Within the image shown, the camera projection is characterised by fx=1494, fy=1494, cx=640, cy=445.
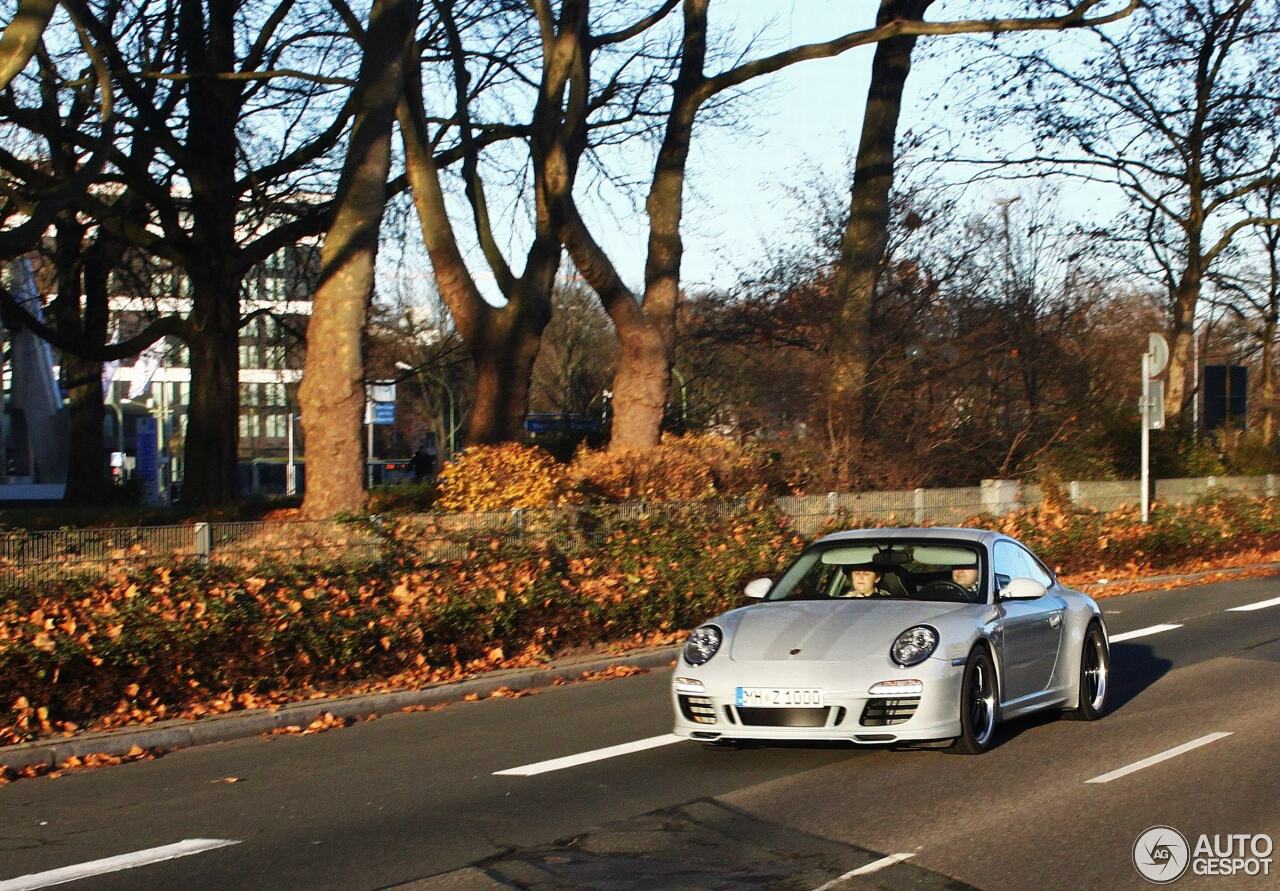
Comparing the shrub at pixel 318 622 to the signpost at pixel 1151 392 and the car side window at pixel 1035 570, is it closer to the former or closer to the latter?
the car side window at pixel 1035 570

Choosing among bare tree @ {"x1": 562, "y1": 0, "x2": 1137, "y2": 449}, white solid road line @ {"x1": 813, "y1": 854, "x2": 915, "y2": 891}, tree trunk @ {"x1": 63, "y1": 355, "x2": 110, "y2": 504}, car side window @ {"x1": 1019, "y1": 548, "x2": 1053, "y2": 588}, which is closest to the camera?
white solid road line @ {"x1": 813, "y1": 854, "x2": 915, "y2": 891}

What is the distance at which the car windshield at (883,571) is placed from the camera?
10.2 meters

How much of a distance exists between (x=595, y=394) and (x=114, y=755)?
29.1 m

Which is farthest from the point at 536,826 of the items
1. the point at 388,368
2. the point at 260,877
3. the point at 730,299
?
the point at 388,368

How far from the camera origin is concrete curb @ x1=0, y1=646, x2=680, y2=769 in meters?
10.0

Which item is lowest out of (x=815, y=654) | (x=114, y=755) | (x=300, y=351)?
(x=114, y=755)

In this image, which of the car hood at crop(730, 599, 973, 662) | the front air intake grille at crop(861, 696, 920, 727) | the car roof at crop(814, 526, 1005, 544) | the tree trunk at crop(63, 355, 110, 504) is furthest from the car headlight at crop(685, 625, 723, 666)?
the tree trunk at crop(63, 355, 110, 504)

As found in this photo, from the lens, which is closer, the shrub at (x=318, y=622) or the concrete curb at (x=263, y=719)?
the concrete curb at (x=263, y=719)

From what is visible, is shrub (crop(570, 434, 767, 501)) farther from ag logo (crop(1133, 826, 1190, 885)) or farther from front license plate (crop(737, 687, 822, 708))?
ag logo (crop(1133, 826, 1190, 885))

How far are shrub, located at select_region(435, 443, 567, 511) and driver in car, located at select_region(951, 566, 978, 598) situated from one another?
7.89m

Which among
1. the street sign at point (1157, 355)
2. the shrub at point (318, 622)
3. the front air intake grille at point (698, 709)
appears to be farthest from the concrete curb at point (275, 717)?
the street sign at point (1157, 355)

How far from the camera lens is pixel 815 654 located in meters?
8.98

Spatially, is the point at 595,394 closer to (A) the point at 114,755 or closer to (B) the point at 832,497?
(B) the point at 832,497

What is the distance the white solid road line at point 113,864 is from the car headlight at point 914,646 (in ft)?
12.8
